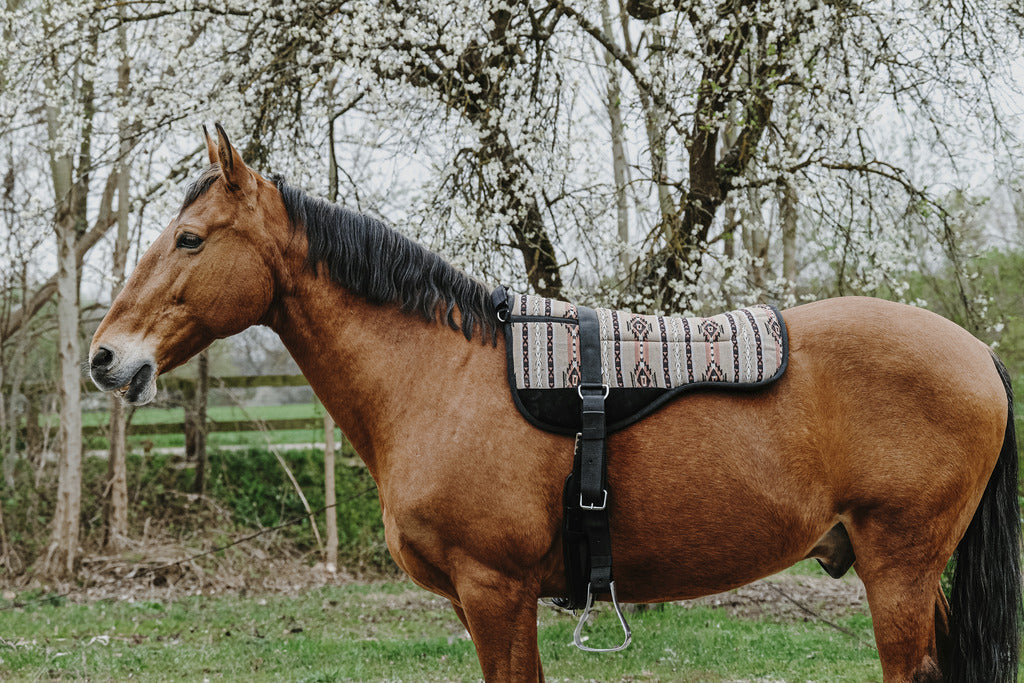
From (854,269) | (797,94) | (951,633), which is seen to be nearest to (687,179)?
(797,94)

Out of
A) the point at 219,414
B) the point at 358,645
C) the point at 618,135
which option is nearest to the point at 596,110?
the point at 618,135

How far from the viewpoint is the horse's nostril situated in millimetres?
2238

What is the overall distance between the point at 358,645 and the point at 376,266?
14.1ft

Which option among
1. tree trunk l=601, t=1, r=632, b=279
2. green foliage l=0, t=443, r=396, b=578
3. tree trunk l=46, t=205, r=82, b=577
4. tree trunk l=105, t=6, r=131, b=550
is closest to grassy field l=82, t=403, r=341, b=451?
green foliage l=0, t=443, r=396, b=578

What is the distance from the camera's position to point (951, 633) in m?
2.51

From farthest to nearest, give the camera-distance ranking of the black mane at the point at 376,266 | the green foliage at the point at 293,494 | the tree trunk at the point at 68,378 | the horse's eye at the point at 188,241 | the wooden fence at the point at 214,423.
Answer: the wooden fence at the point at 214,423, the green foliage at the point at 293,494, the tree trunk at the point at 68,378, the black mane at the point at 376,266, the horse's eye at the point at 188,241

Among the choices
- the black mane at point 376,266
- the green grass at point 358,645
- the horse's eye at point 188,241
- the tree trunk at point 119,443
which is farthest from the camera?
the tree trunk at point 119,443

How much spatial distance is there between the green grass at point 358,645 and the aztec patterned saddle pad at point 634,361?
3091 millimetres

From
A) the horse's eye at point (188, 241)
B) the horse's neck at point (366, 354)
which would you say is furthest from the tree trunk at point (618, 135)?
the horse's eye at point (188, 241)

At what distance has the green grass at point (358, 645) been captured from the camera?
4.89 m

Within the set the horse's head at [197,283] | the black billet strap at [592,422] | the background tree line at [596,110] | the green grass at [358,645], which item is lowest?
the green grass at [358,645]

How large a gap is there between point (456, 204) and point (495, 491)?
12.7 ft

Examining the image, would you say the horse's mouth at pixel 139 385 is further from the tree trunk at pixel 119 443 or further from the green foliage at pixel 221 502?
the green foliage at pixel 221 502

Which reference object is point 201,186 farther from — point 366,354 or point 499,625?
point 499,625
